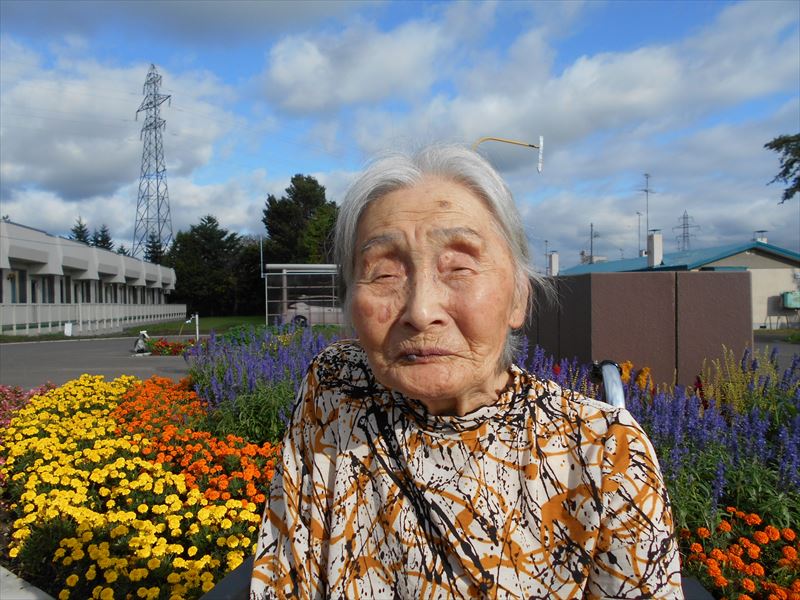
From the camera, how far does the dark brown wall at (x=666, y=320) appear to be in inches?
208

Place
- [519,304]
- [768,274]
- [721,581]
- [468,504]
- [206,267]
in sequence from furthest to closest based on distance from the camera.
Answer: [206,267] → [768,274] → [721,581] → [519,304] → [468,504]

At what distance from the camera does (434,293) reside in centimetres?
115

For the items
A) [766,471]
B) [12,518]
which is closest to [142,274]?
[12,518]

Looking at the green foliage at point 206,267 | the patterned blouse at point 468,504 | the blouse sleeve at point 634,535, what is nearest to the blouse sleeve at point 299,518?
the patterned blouse at point 468,504

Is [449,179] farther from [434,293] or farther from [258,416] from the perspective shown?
[258,416]

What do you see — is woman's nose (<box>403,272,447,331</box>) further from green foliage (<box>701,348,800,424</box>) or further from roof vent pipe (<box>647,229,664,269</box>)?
roof vent pipe (<box>647,229,664,269</box>)

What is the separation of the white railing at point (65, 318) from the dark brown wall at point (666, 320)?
2515cm

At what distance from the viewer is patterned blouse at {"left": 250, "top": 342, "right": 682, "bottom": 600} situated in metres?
1.08

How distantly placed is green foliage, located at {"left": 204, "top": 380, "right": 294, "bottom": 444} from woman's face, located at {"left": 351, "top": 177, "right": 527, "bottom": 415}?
3.51m

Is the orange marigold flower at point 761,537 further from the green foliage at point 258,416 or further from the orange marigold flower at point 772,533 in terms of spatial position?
the green foliage at point 258,416

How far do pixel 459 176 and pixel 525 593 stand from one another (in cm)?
86

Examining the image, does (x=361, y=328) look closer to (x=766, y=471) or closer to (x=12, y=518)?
(x=766, y=471)

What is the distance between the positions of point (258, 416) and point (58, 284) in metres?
28.1

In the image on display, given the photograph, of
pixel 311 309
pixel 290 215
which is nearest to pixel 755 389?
pixel 311 309
